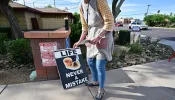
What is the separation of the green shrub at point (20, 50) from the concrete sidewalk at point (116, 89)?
1041 millimetres

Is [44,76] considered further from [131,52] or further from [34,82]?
[131,52]

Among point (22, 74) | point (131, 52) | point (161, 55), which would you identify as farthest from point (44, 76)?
point (161, 55)

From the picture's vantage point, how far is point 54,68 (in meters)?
3.03

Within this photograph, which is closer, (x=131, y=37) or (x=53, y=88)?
(x=53, y=88)

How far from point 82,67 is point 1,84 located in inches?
67.0

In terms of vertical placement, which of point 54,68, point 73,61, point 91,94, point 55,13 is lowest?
point 91,94

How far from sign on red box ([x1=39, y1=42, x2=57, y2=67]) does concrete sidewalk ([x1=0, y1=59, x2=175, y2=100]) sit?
394mm

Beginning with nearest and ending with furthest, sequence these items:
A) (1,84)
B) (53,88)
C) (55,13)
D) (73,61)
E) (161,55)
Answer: (73,61)
(53,88)
(1,84)
(161,55)
(55,13)

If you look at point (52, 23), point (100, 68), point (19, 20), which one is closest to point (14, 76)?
point (100, 68)

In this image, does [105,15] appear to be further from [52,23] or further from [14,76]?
[52,23]

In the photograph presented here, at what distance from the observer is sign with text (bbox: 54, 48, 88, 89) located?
91.7 inches

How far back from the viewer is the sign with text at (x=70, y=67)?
2.33m

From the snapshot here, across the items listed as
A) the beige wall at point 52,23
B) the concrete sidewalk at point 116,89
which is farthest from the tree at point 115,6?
the beige wall at point 52,23

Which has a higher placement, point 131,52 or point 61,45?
point 61,45
